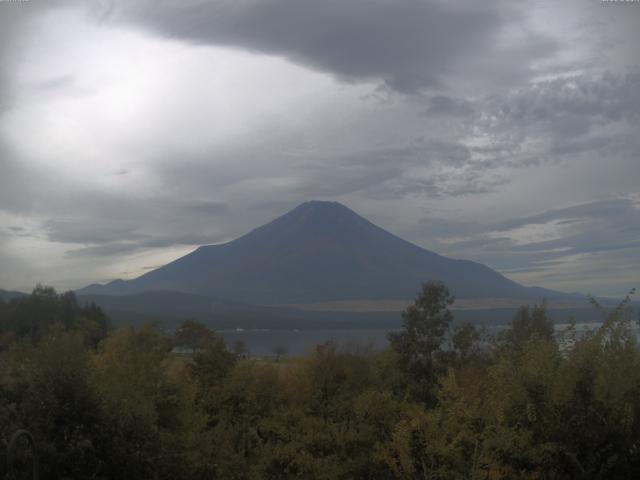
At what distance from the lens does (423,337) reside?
30359mm

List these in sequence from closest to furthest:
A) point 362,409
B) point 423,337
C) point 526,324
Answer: point 362,409 → point 423,337 → point 526,324

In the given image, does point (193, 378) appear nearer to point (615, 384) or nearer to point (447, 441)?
point (447, 441)

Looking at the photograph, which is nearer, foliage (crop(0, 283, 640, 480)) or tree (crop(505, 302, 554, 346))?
foliage (crop(0, 283, 640, 480))

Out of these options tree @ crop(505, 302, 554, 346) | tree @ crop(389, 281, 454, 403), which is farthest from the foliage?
tree @ crop(505, 302, 554, 346)

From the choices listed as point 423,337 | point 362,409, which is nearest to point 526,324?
point 423,337

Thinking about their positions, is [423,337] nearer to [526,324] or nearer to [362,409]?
[362,409]

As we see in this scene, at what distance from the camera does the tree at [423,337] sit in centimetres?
3011

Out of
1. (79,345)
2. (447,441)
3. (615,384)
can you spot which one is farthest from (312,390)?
(615,384)

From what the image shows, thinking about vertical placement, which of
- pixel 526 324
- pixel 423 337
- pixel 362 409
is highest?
pixel 526 324

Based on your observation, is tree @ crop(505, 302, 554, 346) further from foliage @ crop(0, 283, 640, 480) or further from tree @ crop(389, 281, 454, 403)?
tree @ crop(389, 281, 454, 403)

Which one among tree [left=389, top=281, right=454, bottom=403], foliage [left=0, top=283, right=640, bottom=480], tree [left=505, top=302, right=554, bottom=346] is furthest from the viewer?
tree [left=505, top=302, right=554, bottom=346]

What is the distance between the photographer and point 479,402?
1980cm

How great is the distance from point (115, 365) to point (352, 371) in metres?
11.4

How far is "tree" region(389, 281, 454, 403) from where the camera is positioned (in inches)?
1185
